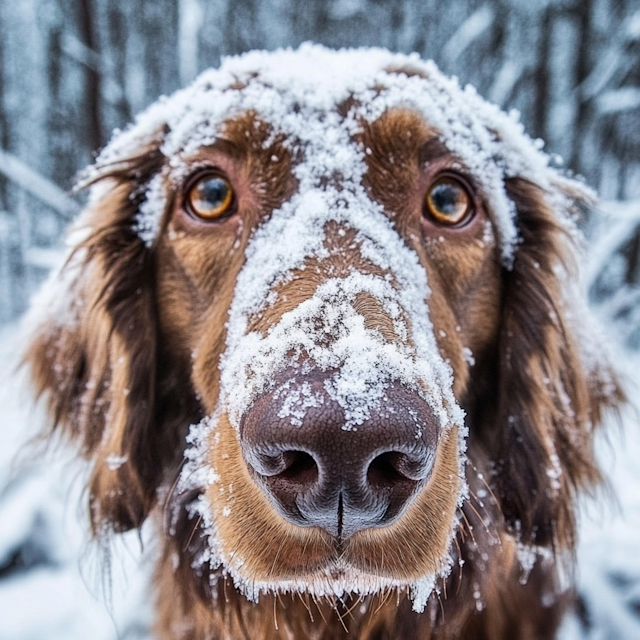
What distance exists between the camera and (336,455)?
0.96 metres

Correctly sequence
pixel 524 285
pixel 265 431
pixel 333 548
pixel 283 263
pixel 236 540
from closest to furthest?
pixel 265 431 → pixel 333 548 → pixel 236 540 → pixel 283 263 → pixel 524 285

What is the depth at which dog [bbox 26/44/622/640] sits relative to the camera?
1207 millimetres

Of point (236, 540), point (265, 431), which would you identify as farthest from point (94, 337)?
point (265, 431)

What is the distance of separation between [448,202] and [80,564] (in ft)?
5.94

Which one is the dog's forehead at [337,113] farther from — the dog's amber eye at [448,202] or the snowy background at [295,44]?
the snowy background at [295,44]

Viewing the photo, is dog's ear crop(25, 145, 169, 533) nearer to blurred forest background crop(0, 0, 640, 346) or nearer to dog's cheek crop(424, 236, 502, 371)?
dog's cheek crop(424, 236, 502, 371)

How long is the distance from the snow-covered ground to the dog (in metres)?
0.23

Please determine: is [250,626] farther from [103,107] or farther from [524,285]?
[103,107]

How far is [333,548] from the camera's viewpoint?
1124 millimetres

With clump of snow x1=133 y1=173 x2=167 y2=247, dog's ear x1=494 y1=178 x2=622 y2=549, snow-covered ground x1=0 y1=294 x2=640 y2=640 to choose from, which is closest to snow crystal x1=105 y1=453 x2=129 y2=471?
snow-covered ground x1=0 y1=294 x2=640 y2=640

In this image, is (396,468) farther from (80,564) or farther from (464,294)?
(80,564)

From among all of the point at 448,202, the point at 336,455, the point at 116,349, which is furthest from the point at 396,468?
the point at 116,349

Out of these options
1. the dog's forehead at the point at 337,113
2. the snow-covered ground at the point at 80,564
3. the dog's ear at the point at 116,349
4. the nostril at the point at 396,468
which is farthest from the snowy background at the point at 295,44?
the nostril at the point at 396,468

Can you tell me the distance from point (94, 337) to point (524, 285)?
4.93 ft
